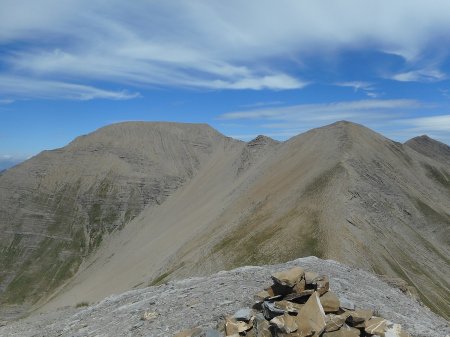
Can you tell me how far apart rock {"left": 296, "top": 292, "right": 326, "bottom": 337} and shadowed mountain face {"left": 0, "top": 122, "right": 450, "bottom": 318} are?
34971 millimetres

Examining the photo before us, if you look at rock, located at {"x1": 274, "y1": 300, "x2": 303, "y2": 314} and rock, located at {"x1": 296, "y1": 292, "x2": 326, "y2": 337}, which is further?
rock, located at {"x1": 274, "y1": 300, "x2": 303, "y2": 314}

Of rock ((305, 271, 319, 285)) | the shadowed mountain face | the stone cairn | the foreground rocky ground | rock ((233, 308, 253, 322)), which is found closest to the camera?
the stone cairn

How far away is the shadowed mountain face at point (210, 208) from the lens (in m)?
55.3

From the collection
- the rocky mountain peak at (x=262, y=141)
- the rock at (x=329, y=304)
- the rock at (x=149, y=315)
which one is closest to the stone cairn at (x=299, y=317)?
the rock at (x=329, y=304)

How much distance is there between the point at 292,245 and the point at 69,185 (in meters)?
119

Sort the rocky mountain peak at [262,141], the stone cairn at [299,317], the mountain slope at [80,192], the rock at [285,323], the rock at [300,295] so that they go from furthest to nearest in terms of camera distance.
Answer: the mountain slope at [80,192]
the rocky mountain peak at [262,141]
the rock at [300,295]
the stone cairn at [299,317]
the rock at [285,323]

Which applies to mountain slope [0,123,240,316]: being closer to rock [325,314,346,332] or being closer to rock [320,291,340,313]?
rock [320,291,340,313]

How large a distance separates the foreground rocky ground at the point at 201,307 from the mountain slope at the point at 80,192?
10562 centimetres

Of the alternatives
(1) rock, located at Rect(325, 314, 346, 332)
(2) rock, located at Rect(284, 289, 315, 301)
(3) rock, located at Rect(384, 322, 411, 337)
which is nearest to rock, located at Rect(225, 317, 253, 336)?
(2) rock, located at Rect(284, 289, 315, 301)

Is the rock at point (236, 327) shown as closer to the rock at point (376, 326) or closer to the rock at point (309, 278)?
the rock at point (309, 278)

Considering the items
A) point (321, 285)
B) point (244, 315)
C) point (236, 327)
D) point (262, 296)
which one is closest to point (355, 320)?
point (321, 285)

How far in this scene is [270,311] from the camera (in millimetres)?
14219

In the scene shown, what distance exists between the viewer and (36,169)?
161125 mm

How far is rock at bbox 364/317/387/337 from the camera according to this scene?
1393 centimetres
